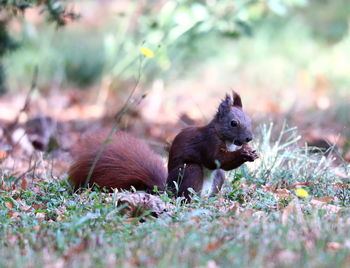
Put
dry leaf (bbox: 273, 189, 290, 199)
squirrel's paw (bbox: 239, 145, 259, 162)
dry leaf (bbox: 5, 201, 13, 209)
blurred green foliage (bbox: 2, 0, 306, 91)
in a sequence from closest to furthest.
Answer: dry leaf (bbox: 5, 201, 13, 209) → dry leaf (bbox: 273, 189, 290, 199) → squirrel's paw (bbox: 239, 145, 259, 162) → blurred green foliage (bbox: 2, 0, 306, 91)

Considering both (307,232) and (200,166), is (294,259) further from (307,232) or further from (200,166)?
(200,166)

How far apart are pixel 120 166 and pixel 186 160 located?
0.55 meters

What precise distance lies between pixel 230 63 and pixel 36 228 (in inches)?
420

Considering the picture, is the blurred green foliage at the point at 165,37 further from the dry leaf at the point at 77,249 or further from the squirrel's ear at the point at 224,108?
the dry leaf at the point at 77,249

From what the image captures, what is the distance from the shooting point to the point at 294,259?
292 centimetres

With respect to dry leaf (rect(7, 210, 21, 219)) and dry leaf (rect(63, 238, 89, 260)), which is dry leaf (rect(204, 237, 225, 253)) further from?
dry leaf (rect(7, 210, 21, 219))

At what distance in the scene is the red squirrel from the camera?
492 centimetres

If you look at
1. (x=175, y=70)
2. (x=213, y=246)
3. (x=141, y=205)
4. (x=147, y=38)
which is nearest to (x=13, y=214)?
(x=141, y=205)

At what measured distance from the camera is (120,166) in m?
5.26

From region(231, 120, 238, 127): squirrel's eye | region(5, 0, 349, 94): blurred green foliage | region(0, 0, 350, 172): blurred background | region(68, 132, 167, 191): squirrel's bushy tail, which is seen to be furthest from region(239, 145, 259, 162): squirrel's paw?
region(0, 0, 350, 172): blurred background

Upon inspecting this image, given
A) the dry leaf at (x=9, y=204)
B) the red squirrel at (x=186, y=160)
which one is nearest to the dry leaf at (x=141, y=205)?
the red squirrel at (x=186, y=160)

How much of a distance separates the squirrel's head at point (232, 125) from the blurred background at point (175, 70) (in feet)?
5.86

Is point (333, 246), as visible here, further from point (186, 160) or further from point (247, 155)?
point (186, 160)

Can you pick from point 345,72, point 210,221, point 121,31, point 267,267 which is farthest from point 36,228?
point 345,72
